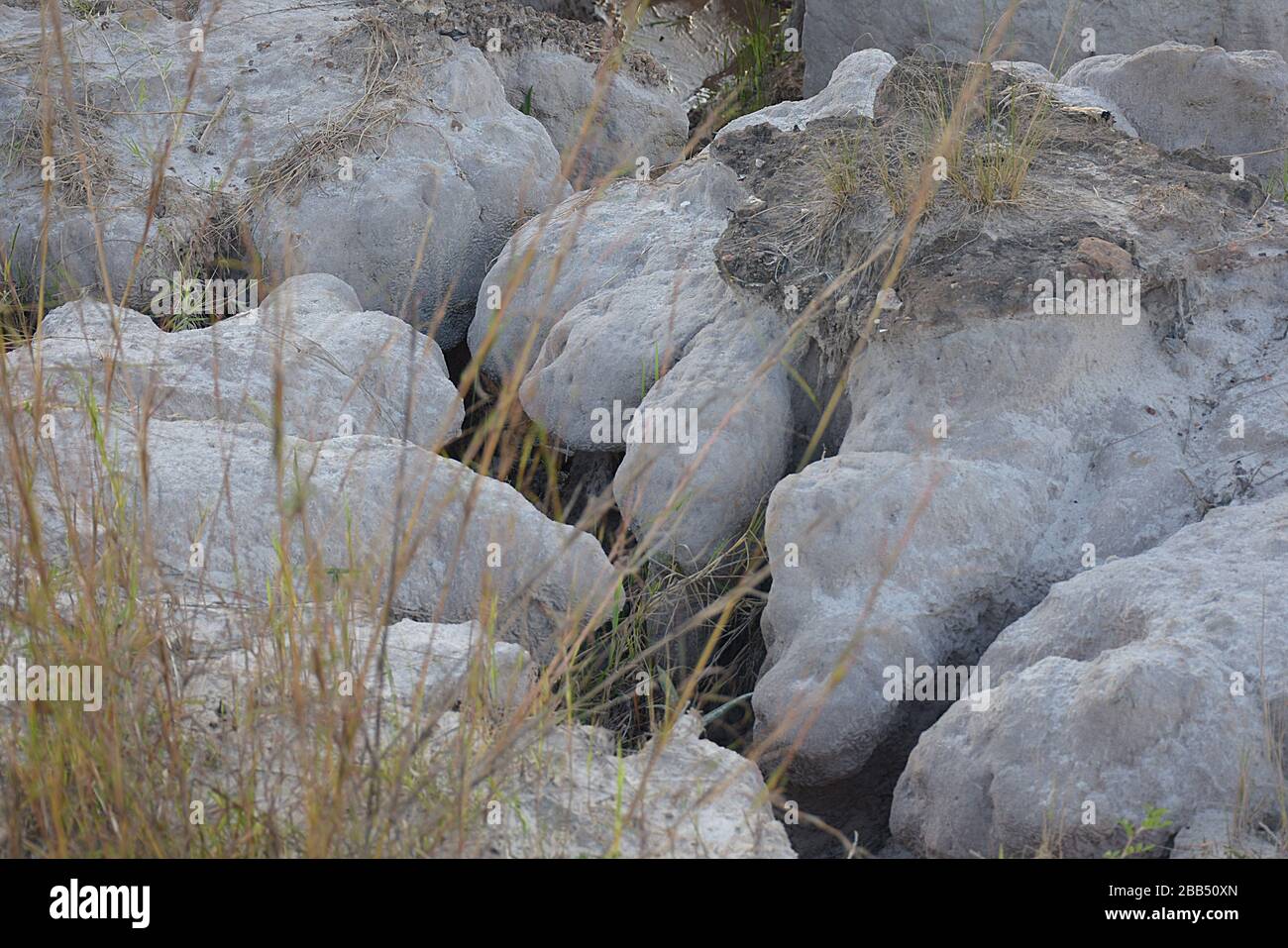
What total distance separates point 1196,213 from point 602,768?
96.0 inches

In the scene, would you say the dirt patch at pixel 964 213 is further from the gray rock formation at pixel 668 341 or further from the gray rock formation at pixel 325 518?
the gray rock formation at pixel 325 518

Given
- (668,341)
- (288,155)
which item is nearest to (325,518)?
(668,341)

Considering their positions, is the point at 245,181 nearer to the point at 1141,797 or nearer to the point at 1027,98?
the point at 1027,98

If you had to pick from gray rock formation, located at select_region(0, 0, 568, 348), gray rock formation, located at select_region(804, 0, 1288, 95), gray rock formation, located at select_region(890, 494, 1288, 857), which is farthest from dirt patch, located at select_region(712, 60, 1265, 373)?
gray rock formation, located at select_region(804, 0, 1288, 95)

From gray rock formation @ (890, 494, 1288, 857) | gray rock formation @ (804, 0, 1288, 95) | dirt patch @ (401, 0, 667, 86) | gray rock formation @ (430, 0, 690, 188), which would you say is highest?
gray rock formation @ (804, 0, 1288, 95)

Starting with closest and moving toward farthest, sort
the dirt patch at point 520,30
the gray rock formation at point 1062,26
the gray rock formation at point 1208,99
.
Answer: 1. the gray rock formation at point 1208,99
2. the dirt patch at point 520,30
3. the gray rock formation at point 1062,26

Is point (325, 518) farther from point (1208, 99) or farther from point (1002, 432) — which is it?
point (1208, 99)

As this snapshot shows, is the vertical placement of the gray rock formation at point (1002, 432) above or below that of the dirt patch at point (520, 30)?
below

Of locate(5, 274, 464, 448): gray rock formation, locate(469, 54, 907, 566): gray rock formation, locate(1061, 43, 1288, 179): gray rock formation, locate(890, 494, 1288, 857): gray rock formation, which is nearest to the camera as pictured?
locate(890, 494, 1288, 857): gray rock formation

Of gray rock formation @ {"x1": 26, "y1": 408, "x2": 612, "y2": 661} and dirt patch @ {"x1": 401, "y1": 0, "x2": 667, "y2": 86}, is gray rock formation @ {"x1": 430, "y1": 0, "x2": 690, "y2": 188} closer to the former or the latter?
dirt patch @ {"x1": 401, "y1": 0, "x2": 667, "y2": 86}

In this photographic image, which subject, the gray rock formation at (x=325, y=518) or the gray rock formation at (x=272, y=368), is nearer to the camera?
the gray rock formation at (x=325, y=518)

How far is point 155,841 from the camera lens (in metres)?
1.81

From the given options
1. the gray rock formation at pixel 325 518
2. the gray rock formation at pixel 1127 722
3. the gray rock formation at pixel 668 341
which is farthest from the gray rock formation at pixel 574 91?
the gray rock formation at pixel 1127 722

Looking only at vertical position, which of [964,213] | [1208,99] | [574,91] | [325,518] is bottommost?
[325,518]
